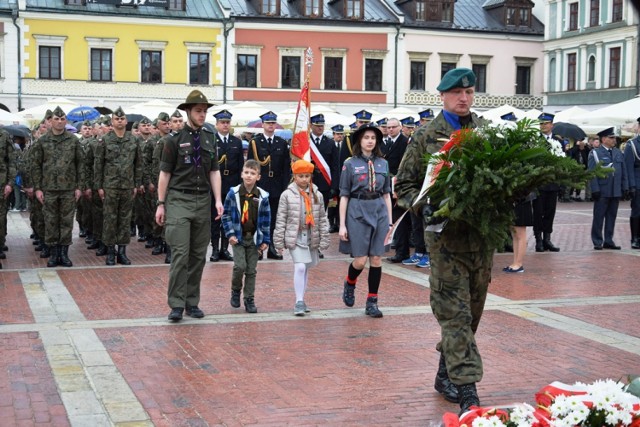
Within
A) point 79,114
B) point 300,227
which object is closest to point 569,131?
point 79,114

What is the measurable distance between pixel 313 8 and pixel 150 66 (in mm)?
8422

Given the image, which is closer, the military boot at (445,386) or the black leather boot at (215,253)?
the military boot at (445,386)

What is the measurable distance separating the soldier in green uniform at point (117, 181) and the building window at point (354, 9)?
33.1 meters

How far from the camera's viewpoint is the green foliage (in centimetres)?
521

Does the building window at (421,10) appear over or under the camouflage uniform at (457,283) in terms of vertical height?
over

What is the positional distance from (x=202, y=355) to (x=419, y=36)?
40975 mm

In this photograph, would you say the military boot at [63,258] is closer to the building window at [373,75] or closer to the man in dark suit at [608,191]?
the man in dark suit at [608,191]

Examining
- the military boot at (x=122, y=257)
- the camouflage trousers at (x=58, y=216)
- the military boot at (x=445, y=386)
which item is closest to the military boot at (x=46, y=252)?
the camouflage trousers at (x=58, y=216)

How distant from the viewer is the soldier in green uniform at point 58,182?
1277 cm

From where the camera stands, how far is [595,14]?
45.6 m

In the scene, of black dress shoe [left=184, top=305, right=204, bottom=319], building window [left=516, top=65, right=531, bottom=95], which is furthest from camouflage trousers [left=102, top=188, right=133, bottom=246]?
building window [left=516, top=65, right=531, bottom=95]

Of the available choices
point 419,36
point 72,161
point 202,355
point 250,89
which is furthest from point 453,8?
point 202,355

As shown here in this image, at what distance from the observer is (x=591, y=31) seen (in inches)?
1807

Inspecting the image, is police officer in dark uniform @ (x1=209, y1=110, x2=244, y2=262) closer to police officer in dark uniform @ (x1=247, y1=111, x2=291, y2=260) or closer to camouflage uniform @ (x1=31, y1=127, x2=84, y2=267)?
police officer in dark uniform @ (x1=247, y1=111, x2=291, y2=260)
